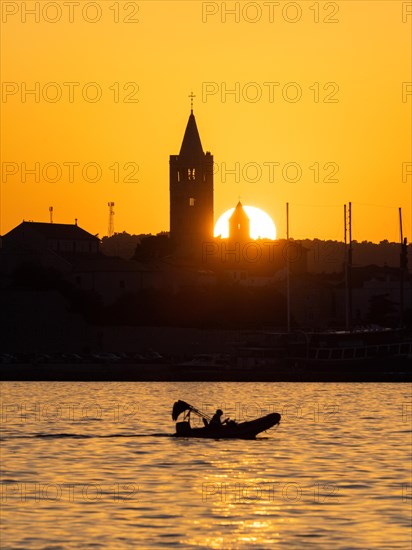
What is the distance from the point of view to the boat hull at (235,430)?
53.0m

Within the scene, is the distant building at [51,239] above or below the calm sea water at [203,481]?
above

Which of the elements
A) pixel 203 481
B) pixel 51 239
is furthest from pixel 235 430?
pixel 51 239

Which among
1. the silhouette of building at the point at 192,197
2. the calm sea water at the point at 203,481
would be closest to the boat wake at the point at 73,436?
the calm sea water at the point at 203,481

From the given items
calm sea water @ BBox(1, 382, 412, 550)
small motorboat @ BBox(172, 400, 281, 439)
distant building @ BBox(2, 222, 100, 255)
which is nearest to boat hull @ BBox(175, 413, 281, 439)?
small motorboat @ BBox(172, 400, 281, 439)

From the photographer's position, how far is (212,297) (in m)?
142

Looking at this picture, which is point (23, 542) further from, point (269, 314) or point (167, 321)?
point (269, 314)

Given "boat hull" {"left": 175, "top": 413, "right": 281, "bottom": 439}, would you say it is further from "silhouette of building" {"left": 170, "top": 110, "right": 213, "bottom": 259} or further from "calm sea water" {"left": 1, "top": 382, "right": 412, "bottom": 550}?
"silhouette of building" {"left": 170, "top": 110, "right": 213, "bottom": 259}

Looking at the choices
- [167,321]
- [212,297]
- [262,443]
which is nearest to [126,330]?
[167,321]

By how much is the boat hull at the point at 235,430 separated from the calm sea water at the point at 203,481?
0.32m

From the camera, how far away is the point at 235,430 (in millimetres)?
53469

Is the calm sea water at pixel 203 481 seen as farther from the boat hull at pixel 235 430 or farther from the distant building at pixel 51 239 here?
the distant building at pixel 51 239

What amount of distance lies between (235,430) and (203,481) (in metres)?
12.2

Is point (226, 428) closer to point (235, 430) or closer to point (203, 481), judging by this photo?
point (235, 430)

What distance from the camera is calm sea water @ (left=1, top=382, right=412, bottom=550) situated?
103 feet
